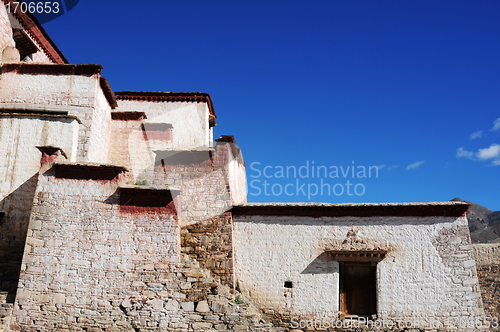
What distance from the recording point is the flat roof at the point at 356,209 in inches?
458

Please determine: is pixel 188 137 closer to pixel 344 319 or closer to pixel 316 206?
pixel 316 206

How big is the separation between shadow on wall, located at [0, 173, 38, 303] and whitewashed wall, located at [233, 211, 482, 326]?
6340 millimetres

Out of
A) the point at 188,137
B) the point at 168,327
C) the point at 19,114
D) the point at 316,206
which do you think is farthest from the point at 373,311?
the point at 19,114

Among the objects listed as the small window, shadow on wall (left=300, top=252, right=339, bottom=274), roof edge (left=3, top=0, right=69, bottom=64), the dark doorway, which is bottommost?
the dark doorway

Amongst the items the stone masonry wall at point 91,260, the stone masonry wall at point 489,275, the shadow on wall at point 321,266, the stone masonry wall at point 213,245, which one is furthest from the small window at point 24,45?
the stone masonry wall at point 489,275

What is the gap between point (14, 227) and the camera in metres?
12.2

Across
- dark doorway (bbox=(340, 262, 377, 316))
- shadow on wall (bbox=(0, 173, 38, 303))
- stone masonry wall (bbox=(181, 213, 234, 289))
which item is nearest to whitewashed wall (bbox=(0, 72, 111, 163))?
shadow on wall (bbox=(0, 173, 38, 303))

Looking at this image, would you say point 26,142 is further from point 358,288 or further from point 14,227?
point 358,288

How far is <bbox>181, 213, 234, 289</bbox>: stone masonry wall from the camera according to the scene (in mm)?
11836

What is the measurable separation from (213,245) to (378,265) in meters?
4.82

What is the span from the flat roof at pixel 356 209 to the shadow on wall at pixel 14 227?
627 centimetres

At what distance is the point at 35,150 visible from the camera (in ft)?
42.5
